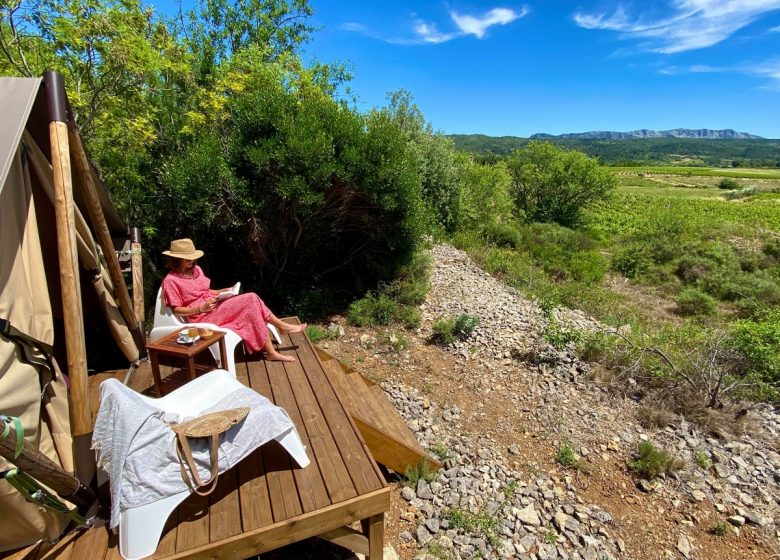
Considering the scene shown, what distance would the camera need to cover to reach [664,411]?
4.84 m

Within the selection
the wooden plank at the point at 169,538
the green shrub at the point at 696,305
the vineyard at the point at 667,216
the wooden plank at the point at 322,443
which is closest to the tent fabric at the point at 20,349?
the wooden plank at the point at 169,538

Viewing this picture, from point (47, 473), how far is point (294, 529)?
4.27ft

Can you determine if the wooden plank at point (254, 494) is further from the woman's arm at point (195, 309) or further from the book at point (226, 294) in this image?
the book at point (226, 294)

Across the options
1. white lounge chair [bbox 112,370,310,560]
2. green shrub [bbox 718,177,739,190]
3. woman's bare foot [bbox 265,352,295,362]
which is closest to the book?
woman's bare foot [bbox 265,352,295,362]

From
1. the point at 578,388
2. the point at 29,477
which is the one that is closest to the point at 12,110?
the point at 29,477

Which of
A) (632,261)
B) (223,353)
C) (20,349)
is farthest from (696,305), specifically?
(20,349)

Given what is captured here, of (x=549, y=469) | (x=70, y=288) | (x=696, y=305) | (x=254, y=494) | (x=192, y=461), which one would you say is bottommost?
(x=696, y=305)

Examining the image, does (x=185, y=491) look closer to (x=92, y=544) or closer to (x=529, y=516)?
(x=92, y=544)

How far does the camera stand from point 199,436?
7.05 ft

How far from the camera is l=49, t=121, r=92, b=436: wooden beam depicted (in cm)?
226

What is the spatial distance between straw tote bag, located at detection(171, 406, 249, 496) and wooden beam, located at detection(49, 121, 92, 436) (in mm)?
605

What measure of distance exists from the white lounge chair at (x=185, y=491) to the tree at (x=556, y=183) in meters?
23.3

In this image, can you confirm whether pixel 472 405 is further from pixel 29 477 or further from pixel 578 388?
pixel 29 477

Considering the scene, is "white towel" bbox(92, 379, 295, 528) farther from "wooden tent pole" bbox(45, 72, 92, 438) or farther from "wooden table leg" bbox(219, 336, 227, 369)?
"wooden table leg" bbox(219, 336, 227, 369)
